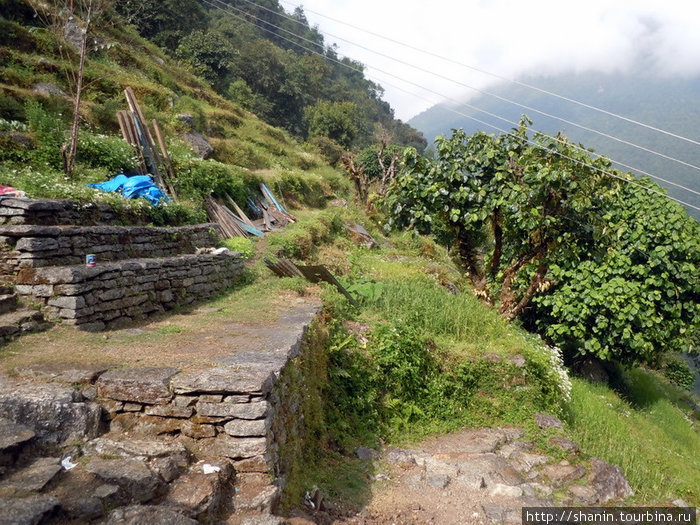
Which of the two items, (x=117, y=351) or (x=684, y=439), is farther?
(x=684, y=439)

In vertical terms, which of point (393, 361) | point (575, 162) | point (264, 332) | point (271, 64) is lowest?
point (393, 361)

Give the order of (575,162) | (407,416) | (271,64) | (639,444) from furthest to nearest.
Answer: (271,64)
(575,162)
(639,444)
(407,416)

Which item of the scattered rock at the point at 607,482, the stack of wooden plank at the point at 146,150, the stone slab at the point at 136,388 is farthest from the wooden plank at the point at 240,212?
the scattered rock at the point at 607,482

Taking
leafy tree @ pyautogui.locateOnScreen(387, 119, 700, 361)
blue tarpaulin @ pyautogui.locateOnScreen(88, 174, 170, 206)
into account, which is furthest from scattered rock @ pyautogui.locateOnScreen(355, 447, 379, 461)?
blue tarpaulin @ pyautogui.locateOnScreen(88, 174, 170, 206)

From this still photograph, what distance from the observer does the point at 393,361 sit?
6734 mm

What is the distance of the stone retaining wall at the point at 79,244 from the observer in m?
5.07

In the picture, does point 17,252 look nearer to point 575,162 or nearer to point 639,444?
point 575,162

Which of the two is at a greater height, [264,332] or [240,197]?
[240,197]

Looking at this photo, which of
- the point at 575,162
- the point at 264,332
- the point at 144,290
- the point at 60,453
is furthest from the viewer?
the point at 575,162

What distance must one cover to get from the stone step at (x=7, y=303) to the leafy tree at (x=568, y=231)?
695 cm

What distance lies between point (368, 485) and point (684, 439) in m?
9.98

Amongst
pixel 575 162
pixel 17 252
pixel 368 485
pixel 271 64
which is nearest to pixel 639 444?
pixel 575 162

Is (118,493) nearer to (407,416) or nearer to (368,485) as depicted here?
(368,485)

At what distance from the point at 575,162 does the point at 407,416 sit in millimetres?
5740
